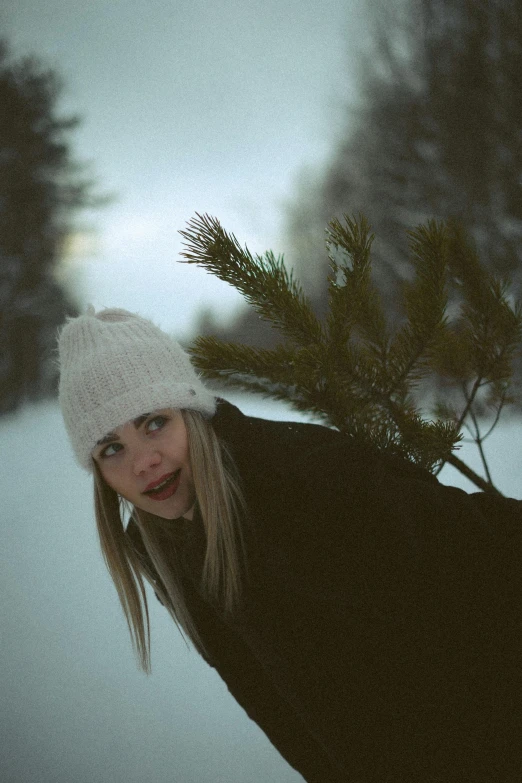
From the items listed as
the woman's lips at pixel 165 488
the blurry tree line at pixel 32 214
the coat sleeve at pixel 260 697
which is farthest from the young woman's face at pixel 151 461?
the blurry tree line at pixel 32 214

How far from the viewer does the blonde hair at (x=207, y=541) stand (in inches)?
32.1

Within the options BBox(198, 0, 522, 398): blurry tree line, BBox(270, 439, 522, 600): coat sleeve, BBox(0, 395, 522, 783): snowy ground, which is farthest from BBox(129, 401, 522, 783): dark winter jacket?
BBox(198, 0, 522, 398): blurry tree line

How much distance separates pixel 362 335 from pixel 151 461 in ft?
1.14

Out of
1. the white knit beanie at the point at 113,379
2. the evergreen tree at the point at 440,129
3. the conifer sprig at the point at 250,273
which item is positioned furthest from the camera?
the evergreen tree at the point at 440,129

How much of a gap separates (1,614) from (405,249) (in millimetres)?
1130

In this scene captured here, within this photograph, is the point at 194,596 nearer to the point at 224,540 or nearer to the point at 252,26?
the point at 224,540

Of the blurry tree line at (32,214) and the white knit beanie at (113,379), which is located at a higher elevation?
the blurry tree line at (32,214)

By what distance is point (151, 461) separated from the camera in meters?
0.77

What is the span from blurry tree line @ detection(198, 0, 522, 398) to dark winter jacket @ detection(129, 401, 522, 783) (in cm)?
41

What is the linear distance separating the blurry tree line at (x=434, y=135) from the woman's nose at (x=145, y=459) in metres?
0.46

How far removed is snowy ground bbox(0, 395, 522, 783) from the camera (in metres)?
1.13

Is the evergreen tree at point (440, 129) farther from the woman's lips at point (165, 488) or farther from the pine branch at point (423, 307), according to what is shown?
the woman's lips at point (165, 488)

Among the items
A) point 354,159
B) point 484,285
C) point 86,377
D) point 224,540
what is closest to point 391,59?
point 354,159

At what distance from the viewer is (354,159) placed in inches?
38.4
